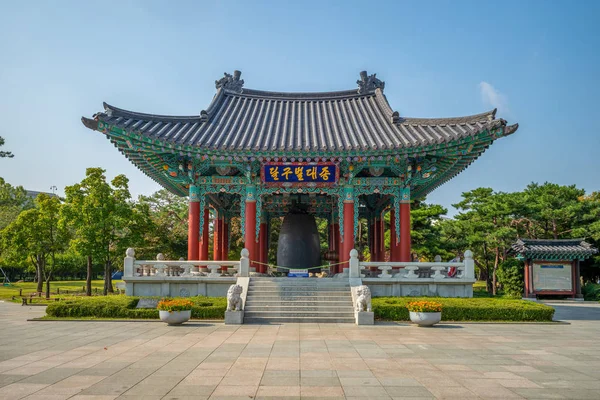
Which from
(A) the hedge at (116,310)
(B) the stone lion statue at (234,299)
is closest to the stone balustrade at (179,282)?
(A) the hedge at (116,310)

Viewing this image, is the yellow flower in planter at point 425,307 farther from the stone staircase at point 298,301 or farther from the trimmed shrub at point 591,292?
the trimmed shrub at point 591,292

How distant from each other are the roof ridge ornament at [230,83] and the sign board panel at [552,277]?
26279mm

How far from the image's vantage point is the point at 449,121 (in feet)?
75.9

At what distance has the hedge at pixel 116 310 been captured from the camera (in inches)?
712

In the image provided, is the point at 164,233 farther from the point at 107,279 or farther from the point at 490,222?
the point at 490,222

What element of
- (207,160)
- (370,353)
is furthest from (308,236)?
(370,353)

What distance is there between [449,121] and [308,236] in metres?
9.85

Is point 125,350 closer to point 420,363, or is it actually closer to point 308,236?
point 420,363

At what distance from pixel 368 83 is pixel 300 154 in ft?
35.6

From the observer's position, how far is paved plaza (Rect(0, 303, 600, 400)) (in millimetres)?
7977

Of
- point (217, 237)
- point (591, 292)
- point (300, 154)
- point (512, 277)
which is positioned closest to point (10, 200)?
point (217, 237)

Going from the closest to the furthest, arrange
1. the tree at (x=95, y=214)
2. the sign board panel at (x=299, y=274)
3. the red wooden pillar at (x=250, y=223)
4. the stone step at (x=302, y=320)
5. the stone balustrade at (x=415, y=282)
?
the stone step at (x=302, y=320) < the stone balustrade at (x=415, y=282) < the sign board panel at (x=299, y=274) < the red wooden pillar at (x=250, y=223) < the tree at (x=95, y=214)

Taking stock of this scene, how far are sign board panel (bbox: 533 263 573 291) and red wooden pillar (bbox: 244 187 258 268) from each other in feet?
82.2

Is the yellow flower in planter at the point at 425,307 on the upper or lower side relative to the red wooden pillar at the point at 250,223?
lower
